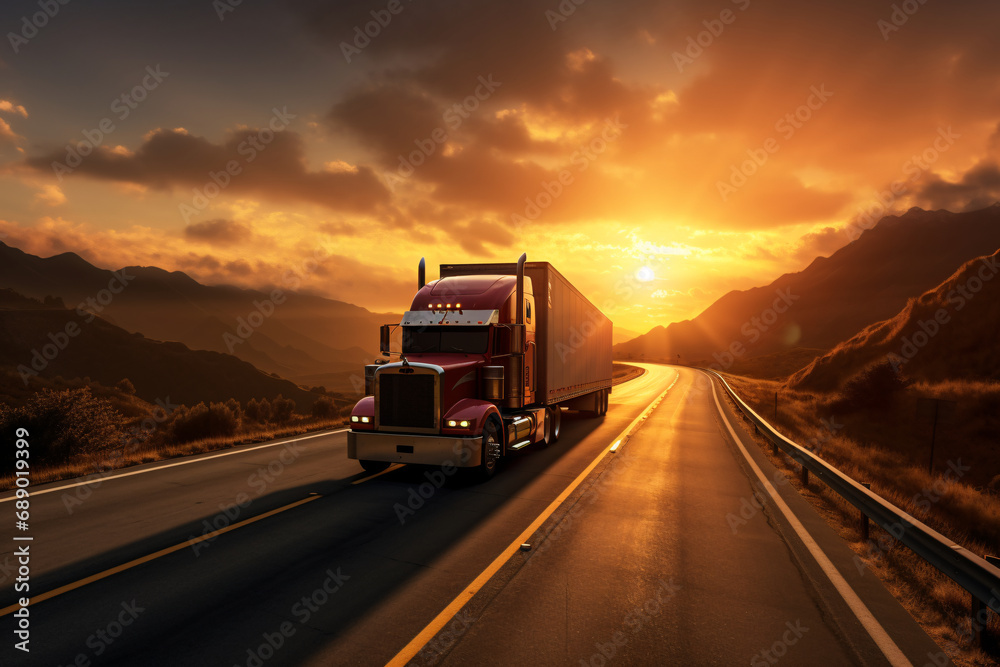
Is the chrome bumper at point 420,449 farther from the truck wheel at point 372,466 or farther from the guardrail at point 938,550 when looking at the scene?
the guardrail at point 938,550

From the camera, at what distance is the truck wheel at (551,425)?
1427 centimetres

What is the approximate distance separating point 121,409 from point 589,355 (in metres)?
45.1

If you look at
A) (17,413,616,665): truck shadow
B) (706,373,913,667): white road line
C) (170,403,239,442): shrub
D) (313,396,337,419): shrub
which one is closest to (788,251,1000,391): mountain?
(706,373,913,667): white road line

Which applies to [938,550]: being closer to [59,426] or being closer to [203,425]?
[59,426]

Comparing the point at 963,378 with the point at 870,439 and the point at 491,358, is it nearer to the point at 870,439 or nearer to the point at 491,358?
the point at 870,439

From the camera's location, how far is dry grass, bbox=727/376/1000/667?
4695mm

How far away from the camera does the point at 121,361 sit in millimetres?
123312

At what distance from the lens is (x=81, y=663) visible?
384cm

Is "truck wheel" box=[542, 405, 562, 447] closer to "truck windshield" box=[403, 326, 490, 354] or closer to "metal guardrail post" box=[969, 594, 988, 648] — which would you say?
"truck windshield" box=[403, 326, 490, 354]

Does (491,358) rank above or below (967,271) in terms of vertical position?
below

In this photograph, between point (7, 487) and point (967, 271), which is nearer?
A: point (7, 487)

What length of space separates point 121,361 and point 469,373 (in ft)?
473

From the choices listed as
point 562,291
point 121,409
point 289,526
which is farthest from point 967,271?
point 121,409

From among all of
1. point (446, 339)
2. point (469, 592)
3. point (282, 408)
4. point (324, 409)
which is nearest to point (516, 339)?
point (446, 339)
